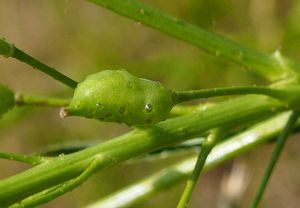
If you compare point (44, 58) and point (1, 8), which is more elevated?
point (1, 8)

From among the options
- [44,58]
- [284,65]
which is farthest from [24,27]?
[284,65]

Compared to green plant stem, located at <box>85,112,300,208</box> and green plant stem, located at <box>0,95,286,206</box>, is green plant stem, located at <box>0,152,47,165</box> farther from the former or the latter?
green plant stem, located at <box>85,112,300,208</box>

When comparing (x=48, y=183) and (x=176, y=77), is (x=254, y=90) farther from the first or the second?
(x=176, y=77)

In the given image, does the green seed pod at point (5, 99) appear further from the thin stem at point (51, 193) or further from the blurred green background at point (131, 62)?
the blurred green background at point (131, 62)

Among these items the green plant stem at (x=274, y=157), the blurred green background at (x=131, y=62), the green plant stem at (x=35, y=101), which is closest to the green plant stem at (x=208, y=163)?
the green plant stem at (x=274, y=157)

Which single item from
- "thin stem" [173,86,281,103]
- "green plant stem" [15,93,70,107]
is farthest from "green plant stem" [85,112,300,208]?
"green plant stem" [15,93,70,107]
